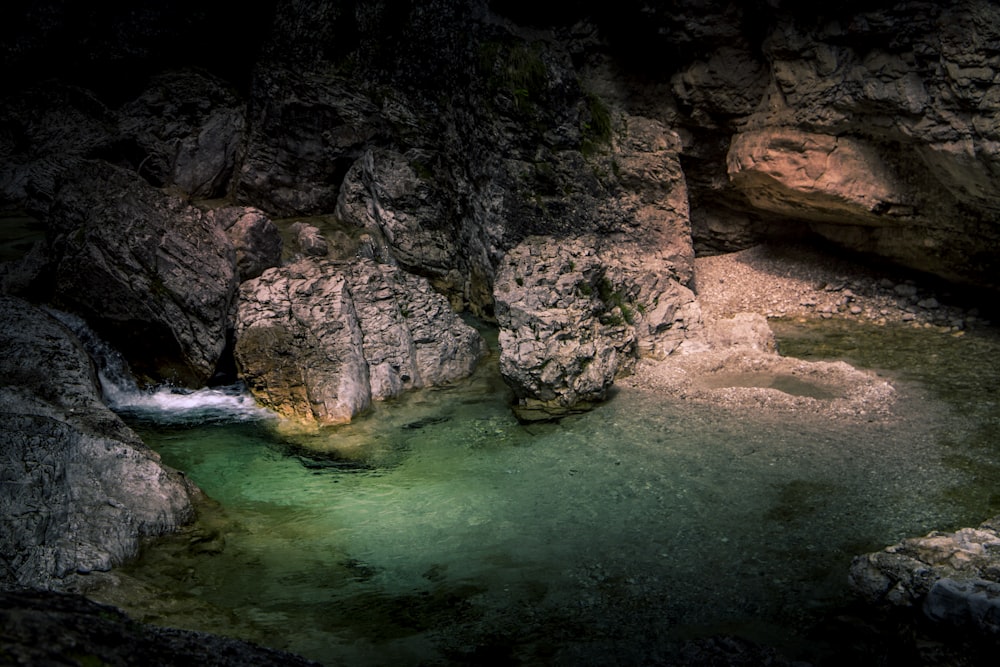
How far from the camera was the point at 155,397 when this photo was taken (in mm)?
9188

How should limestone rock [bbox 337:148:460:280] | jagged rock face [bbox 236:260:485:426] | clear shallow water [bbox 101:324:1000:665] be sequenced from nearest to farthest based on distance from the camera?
clear shallow water [bbox 101:324:1000:665] < jagged rock face [bbox 236:260:485:426] < limestone rock [bbox 337:148:460:280]

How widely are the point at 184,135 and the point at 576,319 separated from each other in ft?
24.0

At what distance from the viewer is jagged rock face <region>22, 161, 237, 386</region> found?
9250 mm

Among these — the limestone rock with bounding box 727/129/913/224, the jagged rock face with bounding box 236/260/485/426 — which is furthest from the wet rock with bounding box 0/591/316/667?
the limestone rock with bounding box 727/129/913/224

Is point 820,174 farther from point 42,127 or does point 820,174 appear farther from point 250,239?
point 42,127

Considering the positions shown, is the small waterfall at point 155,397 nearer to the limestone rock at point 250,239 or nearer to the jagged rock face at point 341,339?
the jagged rock face at point 341,339

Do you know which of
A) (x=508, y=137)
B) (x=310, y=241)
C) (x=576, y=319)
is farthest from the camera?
(x=310, y=241)

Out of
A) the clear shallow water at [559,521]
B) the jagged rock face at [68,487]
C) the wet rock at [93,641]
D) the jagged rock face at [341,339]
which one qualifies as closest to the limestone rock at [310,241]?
the jagged rock face at [341,339]

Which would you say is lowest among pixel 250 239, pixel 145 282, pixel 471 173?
pixel 145 282

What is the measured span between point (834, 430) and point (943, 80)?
356 centimetres

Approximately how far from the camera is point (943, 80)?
26.1ft

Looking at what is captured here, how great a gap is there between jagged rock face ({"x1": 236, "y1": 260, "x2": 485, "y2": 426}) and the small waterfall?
0.92 ft

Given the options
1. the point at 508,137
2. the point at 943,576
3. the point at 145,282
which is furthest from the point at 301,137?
the point at 943,576

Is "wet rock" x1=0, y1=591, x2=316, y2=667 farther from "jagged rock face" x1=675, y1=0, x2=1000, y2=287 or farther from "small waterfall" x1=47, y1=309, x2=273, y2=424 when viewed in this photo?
"jagged rock face" x1=675, y1=0, x2=1000, y2=287
